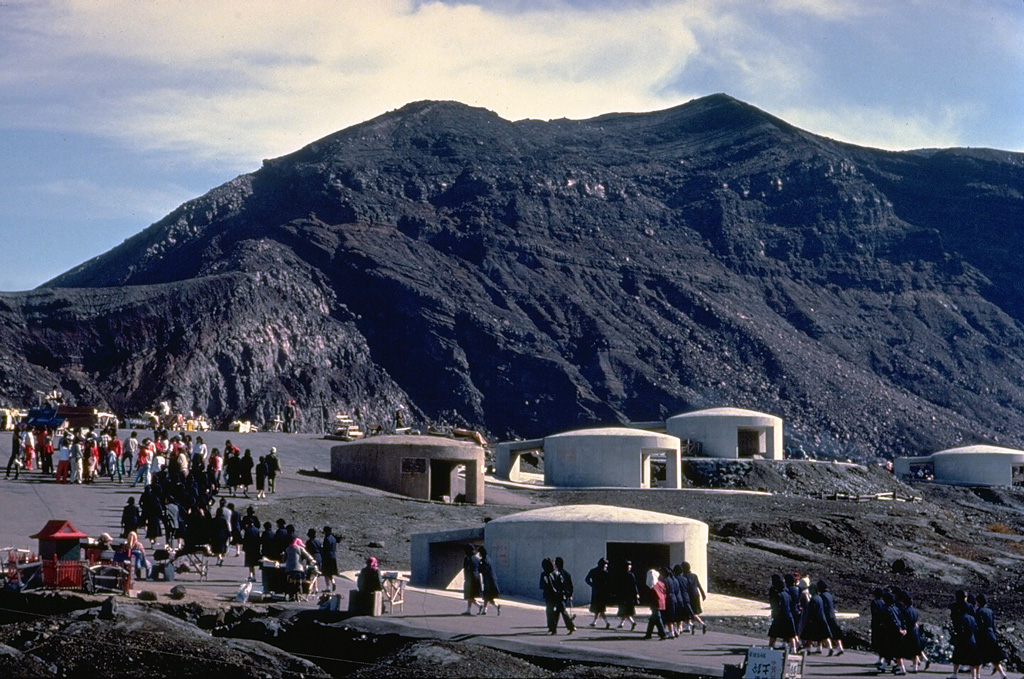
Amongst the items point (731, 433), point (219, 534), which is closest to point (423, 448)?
point (219, 534)

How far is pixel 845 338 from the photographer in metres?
139

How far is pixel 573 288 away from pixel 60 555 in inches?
4286

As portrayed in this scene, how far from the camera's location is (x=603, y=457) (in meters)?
57.8

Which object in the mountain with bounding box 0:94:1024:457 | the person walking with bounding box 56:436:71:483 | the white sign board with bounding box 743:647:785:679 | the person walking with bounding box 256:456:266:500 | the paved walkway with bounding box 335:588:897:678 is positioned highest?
the mountain with bounding box 0:94:1024:457

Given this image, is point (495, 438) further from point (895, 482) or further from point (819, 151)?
point (819, 151)

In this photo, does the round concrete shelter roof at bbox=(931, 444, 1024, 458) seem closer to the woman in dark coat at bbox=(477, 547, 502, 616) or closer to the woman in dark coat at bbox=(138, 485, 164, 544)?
the woman in dark coat at bbox=(138, 485, 164, 544)

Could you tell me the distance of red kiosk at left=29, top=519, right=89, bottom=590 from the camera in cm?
2361

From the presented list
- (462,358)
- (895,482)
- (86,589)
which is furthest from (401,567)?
(462,358)

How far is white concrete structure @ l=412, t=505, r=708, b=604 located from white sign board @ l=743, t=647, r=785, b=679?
10996 millimetres

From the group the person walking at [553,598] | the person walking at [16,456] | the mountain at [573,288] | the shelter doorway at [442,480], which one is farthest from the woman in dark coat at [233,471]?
the mountain at [573,288]

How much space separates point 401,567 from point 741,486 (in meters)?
35.5

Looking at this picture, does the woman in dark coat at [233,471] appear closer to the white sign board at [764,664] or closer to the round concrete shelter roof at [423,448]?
the round concrete shelter roof at [423,448]

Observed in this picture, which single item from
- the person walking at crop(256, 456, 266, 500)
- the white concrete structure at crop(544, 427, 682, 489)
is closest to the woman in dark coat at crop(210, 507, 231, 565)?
the person walking at crop(256, 456, 266, 500)

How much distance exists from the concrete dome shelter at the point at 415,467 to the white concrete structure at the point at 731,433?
25.4m
